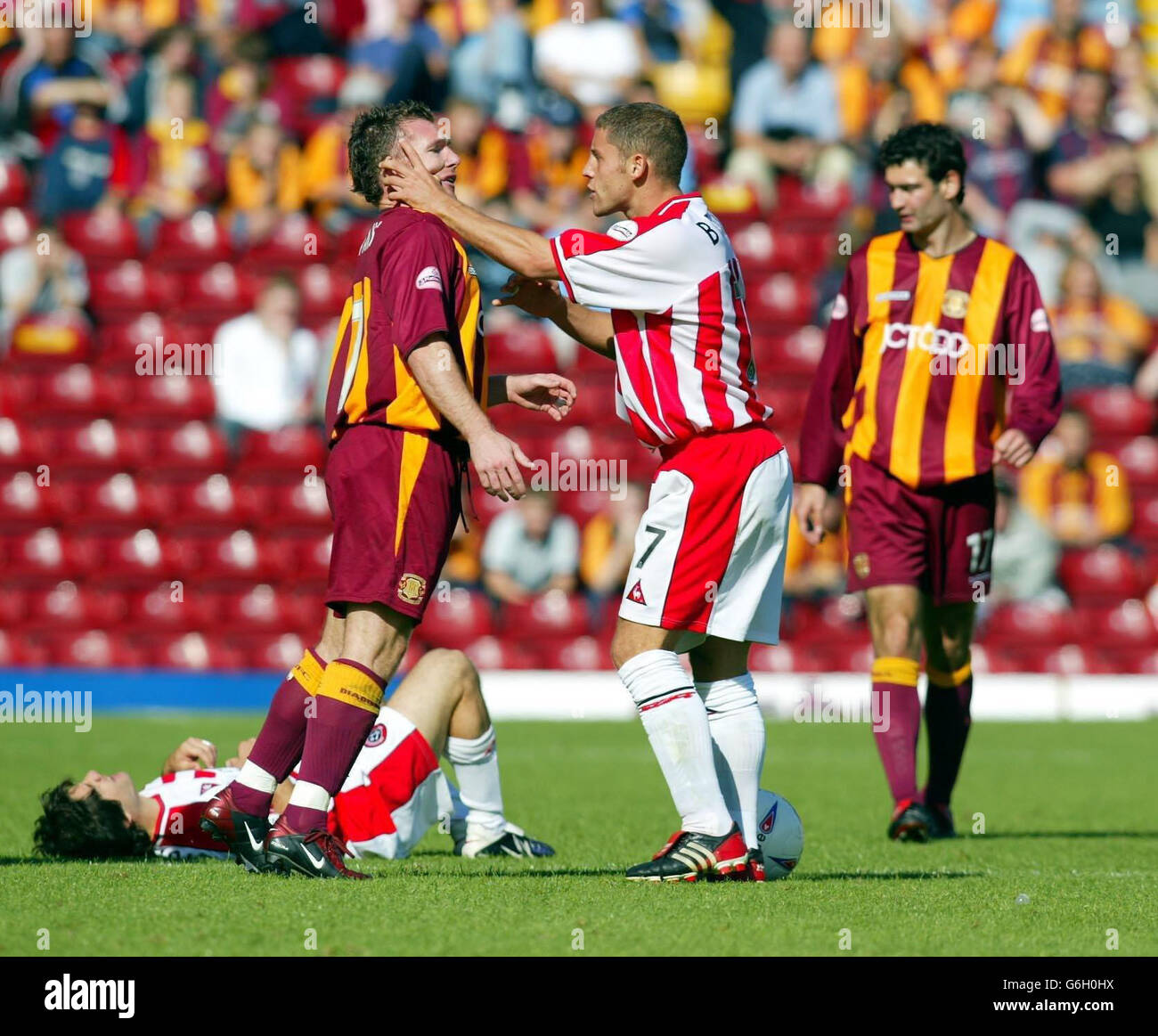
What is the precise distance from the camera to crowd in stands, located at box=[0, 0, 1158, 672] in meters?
13.8

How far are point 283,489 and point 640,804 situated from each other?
6956 mm

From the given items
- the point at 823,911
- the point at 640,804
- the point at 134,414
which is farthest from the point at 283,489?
the point at 823,911

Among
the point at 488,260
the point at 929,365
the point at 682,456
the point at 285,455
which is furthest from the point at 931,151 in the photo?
the point at 285,455

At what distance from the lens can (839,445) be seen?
740 cm

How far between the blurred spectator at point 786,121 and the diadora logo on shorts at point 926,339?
9.19 m

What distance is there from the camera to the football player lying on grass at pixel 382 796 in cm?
570

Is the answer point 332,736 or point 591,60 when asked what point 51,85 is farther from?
point 332,736

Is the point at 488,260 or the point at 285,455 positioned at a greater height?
the point at 488,260

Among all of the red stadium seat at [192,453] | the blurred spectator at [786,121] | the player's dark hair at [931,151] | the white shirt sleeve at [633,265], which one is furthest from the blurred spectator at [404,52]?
the white shirt sleeve at [633,265]

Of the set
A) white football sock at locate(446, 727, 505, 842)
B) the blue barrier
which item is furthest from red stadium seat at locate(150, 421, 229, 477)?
white football sock at locate(446, 727, 505, 842)

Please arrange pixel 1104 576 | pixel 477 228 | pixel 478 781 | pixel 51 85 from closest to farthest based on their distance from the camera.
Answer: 1. pixel 477 228
2. pixel 478 781
3. pixel 1104 576
4. pixel 51 85

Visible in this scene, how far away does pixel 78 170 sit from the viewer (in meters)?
16.0

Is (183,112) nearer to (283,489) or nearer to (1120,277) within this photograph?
(283,489)

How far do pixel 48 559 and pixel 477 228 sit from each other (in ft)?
32.2
